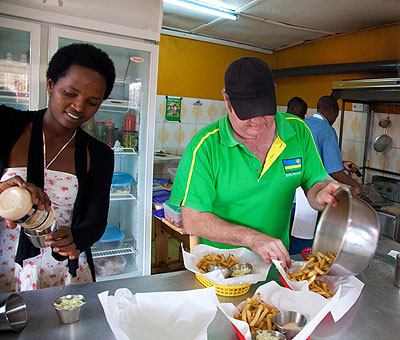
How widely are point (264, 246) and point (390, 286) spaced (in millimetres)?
642

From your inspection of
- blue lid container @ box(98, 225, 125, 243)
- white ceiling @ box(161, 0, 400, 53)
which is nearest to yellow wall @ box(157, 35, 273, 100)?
white ceiling @ box(161, 0, 400, 53)

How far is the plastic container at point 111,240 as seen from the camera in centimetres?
299

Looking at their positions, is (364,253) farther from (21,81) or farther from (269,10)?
(269,10)

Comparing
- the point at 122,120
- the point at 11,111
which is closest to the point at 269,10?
the point at 122,120

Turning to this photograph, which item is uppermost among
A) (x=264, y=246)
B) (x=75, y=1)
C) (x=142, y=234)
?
(x=75, y=1)

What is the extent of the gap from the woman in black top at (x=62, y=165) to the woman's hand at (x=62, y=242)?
0.07 meters

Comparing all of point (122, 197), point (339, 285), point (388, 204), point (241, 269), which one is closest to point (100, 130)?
point (122, 197)

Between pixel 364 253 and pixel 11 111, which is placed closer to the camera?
pixel 364 253

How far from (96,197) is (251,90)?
34.6 inches

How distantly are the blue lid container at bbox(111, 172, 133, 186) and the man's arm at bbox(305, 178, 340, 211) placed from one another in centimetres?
170

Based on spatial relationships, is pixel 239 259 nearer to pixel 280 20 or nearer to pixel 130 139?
pixel 130 139

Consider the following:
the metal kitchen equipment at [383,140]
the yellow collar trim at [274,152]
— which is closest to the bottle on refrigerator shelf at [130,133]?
the yellow collar trim at [274,152]

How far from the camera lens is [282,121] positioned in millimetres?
1755

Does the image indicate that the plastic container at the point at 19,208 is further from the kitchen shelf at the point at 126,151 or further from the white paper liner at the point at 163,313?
the kitchen shelf at the point at 126,151
